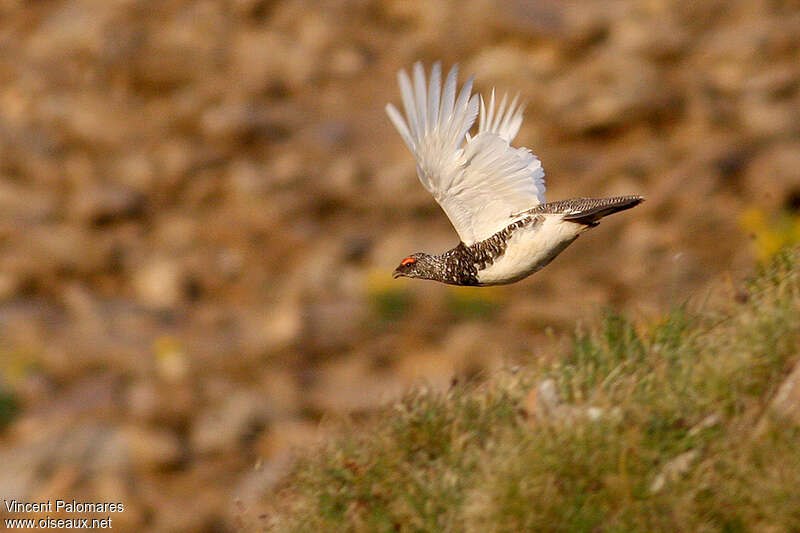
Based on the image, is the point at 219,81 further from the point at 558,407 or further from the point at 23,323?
the point at 558,407

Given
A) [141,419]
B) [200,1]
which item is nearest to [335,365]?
[141,419]

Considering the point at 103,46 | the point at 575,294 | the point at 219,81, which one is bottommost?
the point at 575,294

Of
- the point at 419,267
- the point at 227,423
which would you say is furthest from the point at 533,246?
the point at 227,423

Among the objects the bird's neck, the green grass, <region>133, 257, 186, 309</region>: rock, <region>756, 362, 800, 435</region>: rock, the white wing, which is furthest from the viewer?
<region>133, 257, 186, 309</region>: rock

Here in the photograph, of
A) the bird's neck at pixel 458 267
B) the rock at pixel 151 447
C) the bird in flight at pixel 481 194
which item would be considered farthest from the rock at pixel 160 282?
the bird in flight at pixel 481 194

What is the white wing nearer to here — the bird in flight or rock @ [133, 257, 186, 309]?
the bird in flight

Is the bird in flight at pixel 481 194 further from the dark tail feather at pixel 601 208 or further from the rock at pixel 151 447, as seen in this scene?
the rock at pixel 151 447

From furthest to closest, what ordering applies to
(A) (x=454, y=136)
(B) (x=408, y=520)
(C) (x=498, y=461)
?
(A) (x=454, y=136)
(B) (x=408, y=520)
(C) (x=498, y=461)

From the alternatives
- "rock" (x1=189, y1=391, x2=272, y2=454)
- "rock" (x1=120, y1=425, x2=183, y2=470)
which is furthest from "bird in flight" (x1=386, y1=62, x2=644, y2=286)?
"rock" (x1=120, y1=425, x2=183, y2=470)
